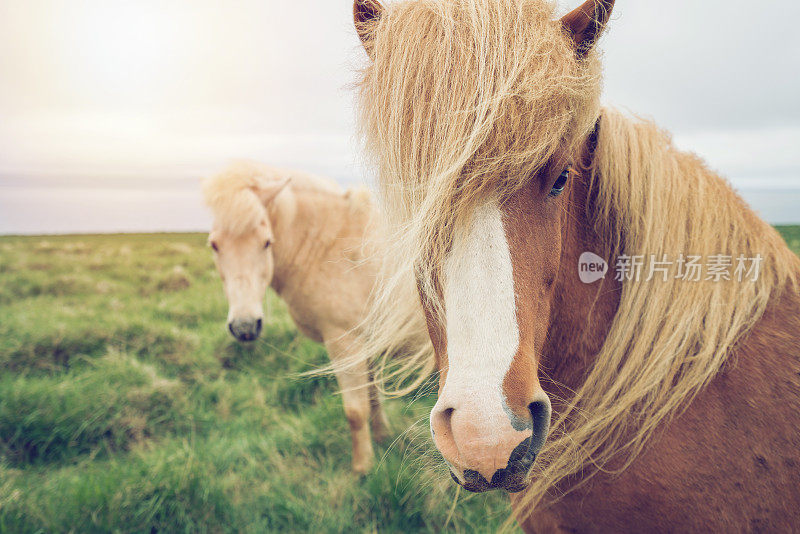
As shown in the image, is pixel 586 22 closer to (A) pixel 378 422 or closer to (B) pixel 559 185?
(B) pixel 559 185

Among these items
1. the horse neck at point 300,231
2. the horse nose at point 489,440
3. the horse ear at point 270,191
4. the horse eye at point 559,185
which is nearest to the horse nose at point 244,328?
the horse neck at point 300,231

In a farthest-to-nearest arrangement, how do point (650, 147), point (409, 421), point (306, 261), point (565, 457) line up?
point (409, 421) < point (306, 261) < point (650, 147) < point (565, 457)

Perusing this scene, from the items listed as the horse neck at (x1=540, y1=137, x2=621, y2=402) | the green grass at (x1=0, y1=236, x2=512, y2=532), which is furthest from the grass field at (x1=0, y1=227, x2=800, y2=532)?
the horse neck at (x1=540, y1=137, x2=621, y2=402)

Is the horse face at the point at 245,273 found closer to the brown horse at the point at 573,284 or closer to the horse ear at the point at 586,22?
the brown horse at the point at 573,284

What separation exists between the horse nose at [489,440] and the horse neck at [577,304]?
0.35 meters

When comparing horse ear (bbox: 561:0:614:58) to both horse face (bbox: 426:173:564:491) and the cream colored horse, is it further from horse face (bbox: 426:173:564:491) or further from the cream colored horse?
the cream colored horse

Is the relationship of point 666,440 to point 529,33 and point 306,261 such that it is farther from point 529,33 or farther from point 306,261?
point 306,261

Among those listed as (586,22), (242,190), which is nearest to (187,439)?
(242,190)

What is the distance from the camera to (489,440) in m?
0.86

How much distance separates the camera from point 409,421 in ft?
12.8

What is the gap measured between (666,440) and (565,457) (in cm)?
28

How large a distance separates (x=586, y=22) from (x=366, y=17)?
2.03ft

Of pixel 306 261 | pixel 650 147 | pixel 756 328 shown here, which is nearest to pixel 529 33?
pixel 650 147

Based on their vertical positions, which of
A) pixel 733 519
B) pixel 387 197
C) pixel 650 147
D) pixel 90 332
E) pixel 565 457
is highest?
Result: pixel 650 147
